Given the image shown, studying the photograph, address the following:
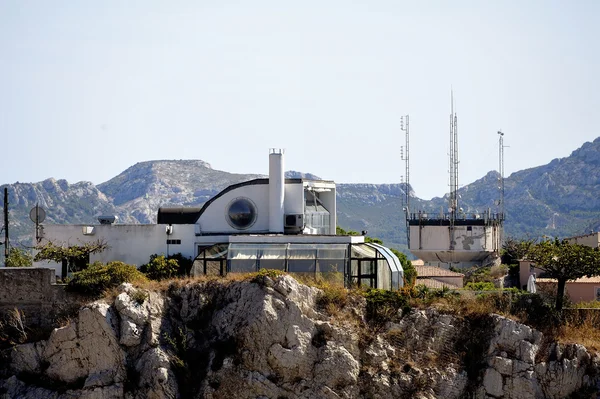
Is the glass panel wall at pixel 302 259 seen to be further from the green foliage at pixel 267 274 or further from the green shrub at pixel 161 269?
the green shrub at pixel 161 269

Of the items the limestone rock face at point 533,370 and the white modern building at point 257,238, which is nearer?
the limestone rock face at point 533,370

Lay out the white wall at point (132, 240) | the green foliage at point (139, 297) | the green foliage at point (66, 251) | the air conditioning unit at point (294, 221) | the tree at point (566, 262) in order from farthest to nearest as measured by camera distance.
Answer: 1. the air conditioning unit at point (294, 221)
2. the white wall at point (132, 240)
3. the green foliage at point (66, 251)
4. the tree at point (566, 262)
5. the green foliage at point (139, 297)

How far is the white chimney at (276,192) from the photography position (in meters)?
60.0

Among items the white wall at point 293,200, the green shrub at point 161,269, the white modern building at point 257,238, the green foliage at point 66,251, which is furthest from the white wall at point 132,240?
the white wall at point 293,200

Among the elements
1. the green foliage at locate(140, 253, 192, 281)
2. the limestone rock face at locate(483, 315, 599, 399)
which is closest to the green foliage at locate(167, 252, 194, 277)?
the green foliage at locate(140, 253, 192, 281)

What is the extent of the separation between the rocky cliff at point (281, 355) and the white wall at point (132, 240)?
817 cm

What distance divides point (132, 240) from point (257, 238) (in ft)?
26.2

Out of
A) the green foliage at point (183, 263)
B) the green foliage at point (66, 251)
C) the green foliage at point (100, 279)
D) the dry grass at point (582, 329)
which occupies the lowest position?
→ the dry grass at point (582, 329)

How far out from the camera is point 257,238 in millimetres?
55188

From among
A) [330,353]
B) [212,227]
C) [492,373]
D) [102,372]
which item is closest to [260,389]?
[330,353]

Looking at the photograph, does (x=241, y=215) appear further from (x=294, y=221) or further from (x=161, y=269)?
(x=161, y=269)

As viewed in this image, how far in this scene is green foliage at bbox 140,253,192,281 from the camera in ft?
181

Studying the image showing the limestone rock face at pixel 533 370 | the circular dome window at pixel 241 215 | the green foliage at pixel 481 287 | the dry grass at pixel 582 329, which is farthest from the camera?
the circular dome window at pixel 241 215

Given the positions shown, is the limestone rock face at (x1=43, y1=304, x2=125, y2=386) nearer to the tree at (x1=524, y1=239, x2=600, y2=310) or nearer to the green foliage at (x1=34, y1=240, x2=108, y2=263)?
the green foliage at (x1=34, y1=240, x2=108, y2=263)
